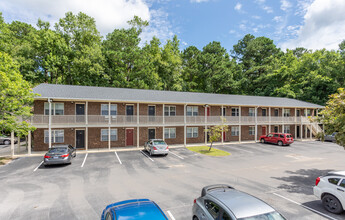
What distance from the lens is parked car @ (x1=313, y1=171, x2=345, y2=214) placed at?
739 centimetres

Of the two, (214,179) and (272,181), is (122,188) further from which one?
(272,181)

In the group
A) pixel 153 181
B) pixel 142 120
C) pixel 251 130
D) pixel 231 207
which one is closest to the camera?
pixel 231 207

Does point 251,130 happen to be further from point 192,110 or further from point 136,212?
point 136,212

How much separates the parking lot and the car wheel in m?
0.22

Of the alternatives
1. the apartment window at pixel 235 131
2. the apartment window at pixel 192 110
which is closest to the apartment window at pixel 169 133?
the apartment window at pixel 192 110

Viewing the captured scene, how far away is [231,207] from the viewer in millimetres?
4793

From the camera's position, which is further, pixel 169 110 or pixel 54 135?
pixel 169 110

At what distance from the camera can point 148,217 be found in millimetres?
4430

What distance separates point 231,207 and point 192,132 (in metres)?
21.1

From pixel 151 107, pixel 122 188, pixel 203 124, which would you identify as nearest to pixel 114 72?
pixel 151 107

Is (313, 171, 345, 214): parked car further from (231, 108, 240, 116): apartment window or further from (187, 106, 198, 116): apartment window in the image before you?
(231, 108, 240, 116): apartment window

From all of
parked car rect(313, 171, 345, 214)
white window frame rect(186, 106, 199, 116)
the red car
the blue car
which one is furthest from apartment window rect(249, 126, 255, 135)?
the blue car

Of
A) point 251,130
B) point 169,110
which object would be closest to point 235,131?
point 251,130

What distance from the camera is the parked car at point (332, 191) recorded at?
739 centimetres
